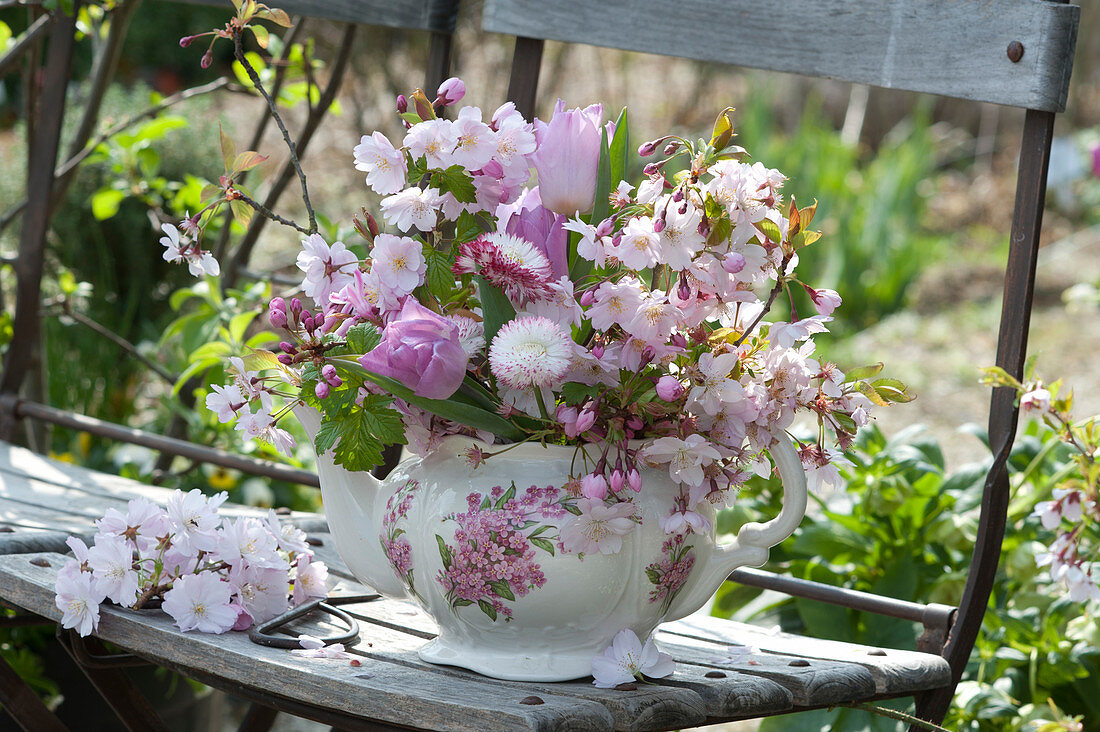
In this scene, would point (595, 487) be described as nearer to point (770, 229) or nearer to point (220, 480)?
point (770, 229)

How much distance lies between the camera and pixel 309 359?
82 cm

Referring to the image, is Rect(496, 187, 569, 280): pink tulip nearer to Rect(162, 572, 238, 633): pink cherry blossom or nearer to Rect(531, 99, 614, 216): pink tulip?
Rect(531, 99, 614, 216): pink tulip

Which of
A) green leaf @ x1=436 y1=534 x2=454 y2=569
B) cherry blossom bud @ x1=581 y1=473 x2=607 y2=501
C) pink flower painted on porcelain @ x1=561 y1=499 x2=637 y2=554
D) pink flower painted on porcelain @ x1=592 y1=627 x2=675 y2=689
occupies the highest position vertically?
cherry blossom bud @ x1=581 y1=473 x2=607 y2=501

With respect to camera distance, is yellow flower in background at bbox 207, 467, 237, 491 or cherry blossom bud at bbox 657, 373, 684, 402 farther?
yellow flower in background at bbox 207, 467, 237, 491

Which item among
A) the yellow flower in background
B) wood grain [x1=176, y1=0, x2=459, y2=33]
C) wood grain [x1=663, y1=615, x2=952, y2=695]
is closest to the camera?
wood grain [x1=663, y1=615, x2=952, y2=695]

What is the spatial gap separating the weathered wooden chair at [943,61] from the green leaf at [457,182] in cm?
56

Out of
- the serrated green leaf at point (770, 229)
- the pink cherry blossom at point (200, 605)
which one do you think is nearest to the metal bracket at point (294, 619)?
the pink cherry blossom at point (200, 605)

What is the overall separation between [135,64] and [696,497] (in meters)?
5.38

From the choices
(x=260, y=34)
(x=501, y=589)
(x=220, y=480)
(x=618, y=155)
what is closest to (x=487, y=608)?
(x=501, y=589)

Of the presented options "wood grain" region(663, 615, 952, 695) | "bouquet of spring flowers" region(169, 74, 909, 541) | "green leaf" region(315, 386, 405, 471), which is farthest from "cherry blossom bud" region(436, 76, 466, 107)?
"wood grain" region(663, 615, 952, 695)

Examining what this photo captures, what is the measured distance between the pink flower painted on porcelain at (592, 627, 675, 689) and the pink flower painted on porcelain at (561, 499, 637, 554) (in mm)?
88

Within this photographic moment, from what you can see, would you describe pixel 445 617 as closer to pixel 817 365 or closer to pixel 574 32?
pixel 817 365

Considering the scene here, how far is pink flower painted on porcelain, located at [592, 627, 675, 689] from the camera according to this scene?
821 millimetres

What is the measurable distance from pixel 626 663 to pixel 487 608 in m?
0.11
